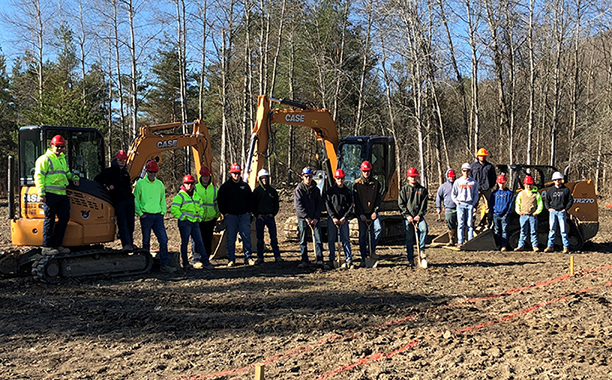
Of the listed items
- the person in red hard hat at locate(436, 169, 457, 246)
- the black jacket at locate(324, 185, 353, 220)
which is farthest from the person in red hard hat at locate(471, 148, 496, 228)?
the black jacket at locate(324, 185, 353, 220)

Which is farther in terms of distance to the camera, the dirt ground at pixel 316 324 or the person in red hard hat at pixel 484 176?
the person in red hard hat at pixel 484 176

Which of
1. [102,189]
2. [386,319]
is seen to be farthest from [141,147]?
[386,319]

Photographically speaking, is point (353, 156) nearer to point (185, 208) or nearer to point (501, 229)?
point (501, 229)

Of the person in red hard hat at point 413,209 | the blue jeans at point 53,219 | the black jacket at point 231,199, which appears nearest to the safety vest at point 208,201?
the black jacket at point 231,199

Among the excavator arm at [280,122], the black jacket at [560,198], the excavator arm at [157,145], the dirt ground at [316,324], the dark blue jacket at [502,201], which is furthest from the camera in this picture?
the dark blue jacket at [502,201]

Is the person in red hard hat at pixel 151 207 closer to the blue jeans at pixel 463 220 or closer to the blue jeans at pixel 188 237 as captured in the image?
the blue jeans at pixel 188 237

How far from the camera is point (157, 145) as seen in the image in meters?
11.9

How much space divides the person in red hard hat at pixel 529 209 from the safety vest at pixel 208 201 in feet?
21.6

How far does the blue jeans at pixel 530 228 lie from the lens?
1220cm

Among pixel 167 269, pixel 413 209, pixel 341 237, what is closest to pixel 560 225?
pixel 413 209

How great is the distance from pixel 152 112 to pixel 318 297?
98.1 ft

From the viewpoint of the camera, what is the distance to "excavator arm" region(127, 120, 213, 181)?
11500mm

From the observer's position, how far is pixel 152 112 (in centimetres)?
3531

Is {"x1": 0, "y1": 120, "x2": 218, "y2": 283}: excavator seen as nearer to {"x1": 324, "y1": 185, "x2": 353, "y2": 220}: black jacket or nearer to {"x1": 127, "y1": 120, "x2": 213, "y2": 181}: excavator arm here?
{"x1": 127, "y1": 120, "x2": 213, "y2": 181}: excavator arm
